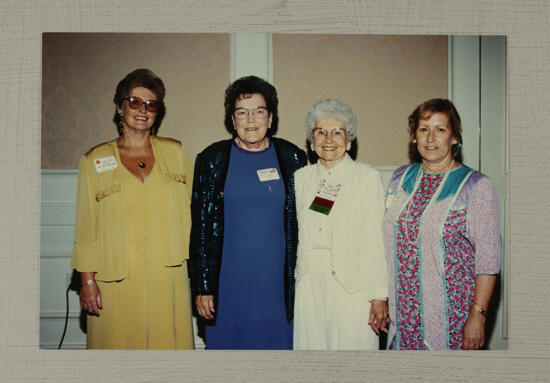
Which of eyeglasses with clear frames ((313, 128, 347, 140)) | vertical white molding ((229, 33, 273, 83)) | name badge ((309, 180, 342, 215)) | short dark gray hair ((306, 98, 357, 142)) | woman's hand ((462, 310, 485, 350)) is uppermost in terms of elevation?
vertical white molding ((229, 33, 273, 83))

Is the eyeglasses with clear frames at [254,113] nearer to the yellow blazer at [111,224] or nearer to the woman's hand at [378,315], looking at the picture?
the yellow blazer at [111,224]

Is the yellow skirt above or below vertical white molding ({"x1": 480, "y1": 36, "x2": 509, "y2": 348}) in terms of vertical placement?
below

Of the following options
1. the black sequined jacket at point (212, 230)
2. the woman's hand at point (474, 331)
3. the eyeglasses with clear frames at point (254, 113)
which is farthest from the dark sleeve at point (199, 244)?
the woman's hand at point (474, 331)

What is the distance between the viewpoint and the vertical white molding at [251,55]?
2082 millimetres

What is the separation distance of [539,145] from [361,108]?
0.79 meters

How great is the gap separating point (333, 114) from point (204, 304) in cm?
100

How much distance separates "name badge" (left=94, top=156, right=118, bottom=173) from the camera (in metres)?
2.09

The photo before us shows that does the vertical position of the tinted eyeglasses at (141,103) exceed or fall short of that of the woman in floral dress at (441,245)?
it exceeds it

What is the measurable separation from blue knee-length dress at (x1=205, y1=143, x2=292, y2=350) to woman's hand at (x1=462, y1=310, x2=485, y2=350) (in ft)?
2.45

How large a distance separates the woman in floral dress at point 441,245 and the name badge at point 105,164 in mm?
1218

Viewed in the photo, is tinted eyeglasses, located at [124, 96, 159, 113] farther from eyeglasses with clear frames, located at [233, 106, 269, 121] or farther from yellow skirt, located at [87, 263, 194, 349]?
yellow skirt, located at [87, 263, 194, 349]

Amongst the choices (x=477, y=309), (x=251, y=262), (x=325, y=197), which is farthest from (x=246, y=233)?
(x=477, y=309)

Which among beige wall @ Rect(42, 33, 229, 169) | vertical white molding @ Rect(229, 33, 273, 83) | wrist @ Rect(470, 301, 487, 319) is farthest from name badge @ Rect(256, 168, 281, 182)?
wrist @ Rect(470, 301, 487, 319)

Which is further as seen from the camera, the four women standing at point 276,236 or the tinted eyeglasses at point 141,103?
the tinted eyeglasses at point 141,103
